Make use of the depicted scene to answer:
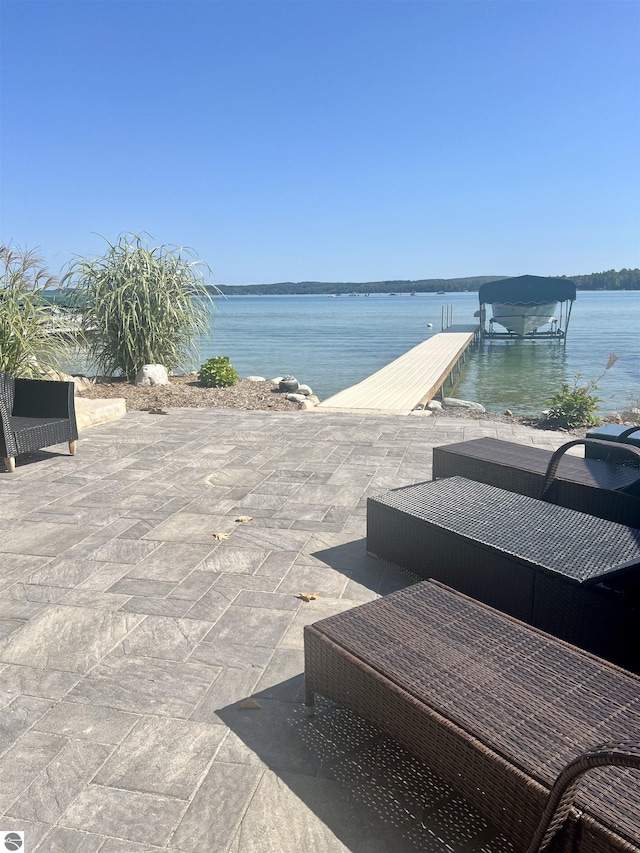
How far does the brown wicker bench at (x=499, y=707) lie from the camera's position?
111cm

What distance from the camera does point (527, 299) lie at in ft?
85.4

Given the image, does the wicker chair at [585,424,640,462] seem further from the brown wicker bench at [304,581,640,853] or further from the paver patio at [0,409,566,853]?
the brown wicker bench at [304,581,640,853]

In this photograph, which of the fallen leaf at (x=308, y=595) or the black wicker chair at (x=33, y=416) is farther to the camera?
the black wicker chair at (x=33, y=416)

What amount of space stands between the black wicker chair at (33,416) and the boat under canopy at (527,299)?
2407 cm

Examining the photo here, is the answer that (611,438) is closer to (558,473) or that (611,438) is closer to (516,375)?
(558,473)

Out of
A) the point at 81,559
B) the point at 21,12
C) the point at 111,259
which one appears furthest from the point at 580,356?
the point at 81,559

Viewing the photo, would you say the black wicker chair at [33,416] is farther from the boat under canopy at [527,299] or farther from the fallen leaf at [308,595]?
the boat under canopy at [527,299]

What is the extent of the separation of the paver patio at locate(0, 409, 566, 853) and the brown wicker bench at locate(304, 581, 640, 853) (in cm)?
19

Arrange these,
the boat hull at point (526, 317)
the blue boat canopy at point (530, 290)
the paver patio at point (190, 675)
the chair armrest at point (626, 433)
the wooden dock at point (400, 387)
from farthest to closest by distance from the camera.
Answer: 1. the boat hull at point (526, 317)
2. the blue boat canopy at point (530, 290)
3. the wooden dock at point (400, 387)
4. the chair armrest at point (626, 433)
5. the paver patio at point (190, 675)

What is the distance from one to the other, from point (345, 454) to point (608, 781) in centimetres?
396

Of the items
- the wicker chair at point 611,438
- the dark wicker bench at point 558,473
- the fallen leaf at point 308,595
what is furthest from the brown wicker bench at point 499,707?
the wicker chair at point 611,438

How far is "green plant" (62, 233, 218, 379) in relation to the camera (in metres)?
8.89

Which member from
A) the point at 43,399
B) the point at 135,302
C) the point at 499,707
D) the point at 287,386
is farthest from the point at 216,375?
the point at 499,707

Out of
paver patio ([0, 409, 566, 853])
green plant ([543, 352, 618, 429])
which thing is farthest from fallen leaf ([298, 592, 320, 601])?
green plant ([543, 352, 618, 429])
